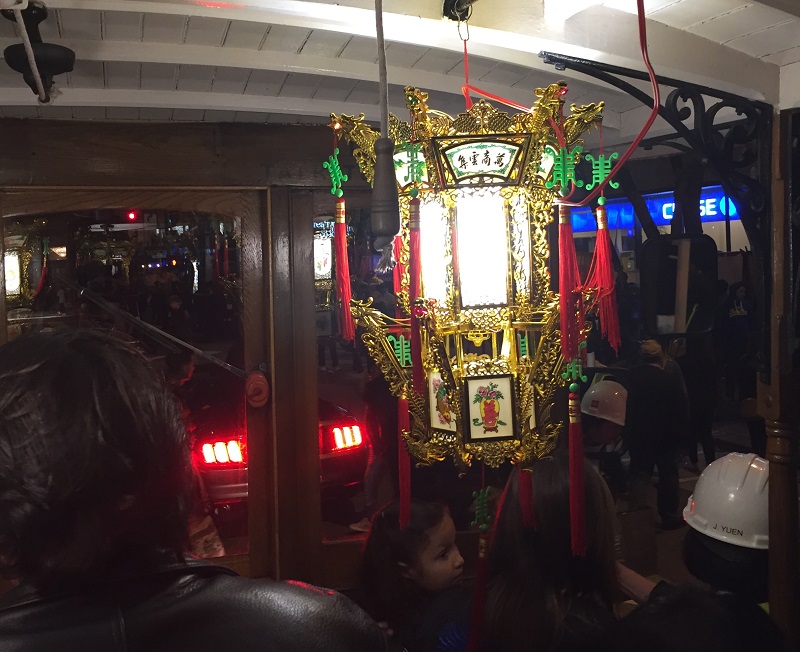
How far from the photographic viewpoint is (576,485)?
232 cm

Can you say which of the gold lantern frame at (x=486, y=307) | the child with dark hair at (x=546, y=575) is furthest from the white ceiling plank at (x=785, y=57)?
the child with dark hair at (x=546, y=575)

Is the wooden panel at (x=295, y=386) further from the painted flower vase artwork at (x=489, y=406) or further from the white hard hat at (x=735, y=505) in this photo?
the white hard hat at (x=735, y=505)

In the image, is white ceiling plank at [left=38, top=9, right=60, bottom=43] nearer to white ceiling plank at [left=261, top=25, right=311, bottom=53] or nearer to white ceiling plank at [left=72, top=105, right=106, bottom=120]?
white ceiling plank at [left=261, top=25, right=311, bottom=53]

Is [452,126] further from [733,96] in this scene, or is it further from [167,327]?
[167,327]

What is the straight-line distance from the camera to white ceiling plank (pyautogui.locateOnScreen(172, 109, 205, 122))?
3.56m

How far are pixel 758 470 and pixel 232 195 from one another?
2632 millimetres

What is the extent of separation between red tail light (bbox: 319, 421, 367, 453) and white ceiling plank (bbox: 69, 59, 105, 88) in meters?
1.93

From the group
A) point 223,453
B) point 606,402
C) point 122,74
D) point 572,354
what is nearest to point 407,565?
point 223,453

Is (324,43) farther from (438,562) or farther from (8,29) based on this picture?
(438,562)

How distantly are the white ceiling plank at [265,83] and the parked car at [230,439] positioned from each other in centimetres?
136

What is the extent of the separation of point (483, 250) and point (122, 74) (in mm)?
1833

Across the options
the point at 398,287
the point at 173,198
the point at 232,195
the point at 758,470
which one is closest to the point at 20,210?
the point at 173,198

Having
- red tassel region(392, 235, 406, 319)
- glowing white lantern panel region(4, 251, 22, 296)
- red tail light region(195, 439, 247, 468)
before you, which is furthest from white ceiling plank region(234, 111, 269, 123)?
red tail light region(195, 439, 247, 468)

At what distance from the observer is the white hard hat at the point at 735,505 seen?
101 inches
